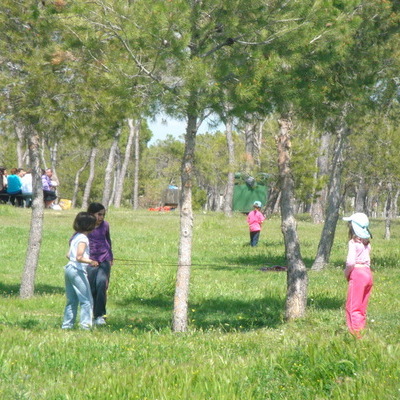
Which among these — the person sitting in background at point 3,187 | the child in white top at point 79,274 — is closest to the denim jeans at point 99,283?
the child in white top at point 79,274

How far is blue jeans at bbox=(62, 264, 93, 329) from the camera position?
32.3 feet

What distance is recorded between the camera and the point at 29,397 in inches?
214

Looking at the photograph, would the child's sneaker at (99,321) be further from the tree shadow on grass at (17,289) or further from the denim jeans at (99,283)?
the tree shadow on grass at (17,289)

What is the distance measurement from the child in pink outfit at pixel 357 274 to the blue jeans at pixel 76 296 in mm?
3326

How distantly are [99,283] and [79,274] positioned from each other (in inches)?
46.4

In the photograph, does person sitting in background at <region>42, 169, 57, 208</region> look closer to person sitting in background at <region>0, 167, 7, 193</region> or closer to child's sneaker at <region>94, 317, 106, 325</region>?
person sitting in background at <region>0, 167, 7, 193</region>

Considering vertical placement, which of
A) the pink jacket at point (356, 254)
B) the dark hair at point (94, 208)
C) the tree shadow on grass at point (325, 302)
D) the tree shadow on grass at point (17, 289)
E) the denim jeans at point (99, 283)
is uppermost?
the dark hair at point (94, 208)

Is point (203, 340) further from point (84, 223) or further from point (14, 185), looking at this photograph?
point (14, 185)

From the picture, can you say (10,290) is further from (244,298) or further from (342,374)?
(342,374)

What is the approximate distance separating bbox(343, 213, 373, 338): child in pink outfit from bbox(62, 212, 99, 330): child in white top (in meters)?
3.25

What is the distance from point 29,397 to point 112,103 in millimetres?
4646

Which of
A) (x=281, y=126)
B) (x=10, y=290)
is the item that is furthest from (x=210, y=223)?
(x=281, y=126)

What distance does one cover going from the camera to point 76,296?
32.9ft

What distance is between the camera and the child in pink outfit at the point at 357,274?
342 inches
